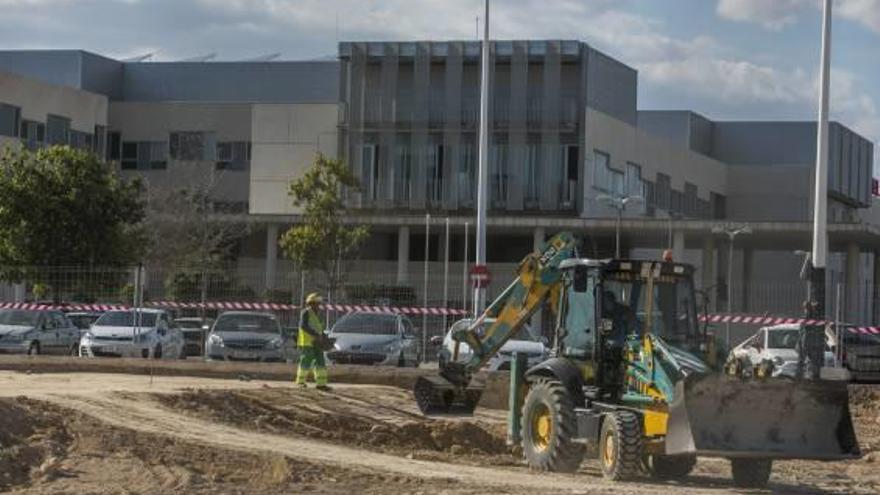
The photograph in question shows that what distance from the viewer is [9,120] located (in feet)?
194

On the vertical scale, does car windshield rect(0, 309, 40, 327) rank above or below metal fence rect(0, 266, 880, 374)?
below

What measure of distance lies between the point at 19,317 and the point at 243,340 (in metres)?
6.43

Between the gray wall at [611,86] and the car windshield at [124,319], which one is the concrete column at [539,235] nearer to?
the gray wall at [611,86]

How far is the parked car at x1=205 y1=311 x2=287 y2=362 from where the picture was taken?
1251 inches

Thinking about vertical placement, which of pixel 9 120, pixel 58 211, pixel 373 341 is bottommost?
pixel 373 341

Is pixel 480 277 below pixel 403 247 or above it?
below

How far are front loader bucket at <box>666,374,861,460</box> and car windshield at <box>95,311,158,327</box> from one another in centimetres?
2078

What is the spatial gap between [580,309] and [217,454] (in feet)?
14.5

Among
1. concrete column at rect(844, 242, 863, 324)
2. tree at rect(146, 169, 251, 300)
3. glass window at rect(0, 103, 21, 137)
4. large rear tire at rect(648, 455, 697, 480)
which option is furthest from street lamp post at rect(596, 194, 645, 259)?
large rear tire at rect(648, 455, 697, 480)

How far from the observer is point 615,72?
6588cm

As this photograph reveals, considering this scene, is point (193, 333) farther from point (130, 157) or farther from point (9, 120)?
point (130, 157)

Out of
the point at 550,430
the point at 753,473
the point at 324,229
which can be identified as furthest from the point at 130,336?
the point at 753,473

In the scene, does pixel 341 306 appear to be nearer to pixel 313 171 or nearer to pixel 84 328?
pixel 84 328

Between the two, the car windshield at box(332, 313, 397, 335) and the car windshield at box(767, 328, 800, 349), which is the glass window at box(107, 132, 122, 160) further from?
the car windshield at box(767, 328, 800, 349)
